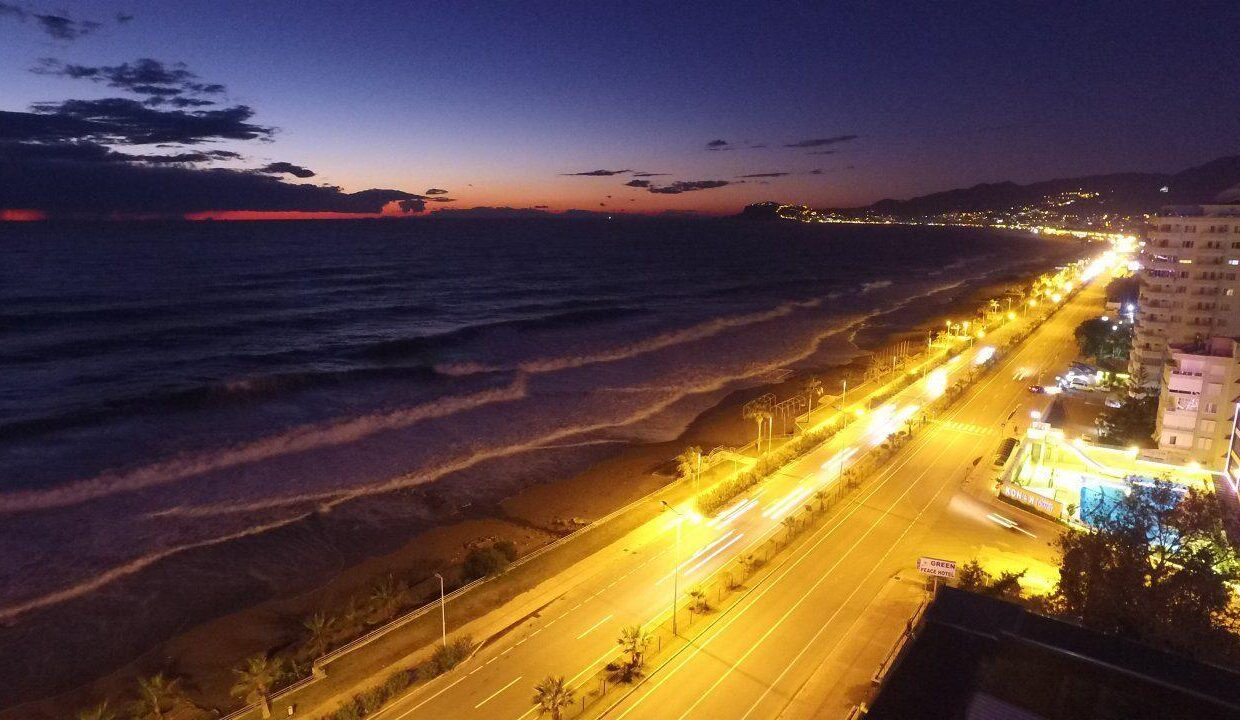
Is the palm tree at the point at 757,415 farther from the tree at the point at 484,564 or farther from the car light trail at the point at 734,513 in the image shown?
the tree at the point at 484,564

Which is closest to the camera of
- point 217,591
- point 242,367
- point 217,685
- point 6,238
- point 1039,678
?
point 1039,678

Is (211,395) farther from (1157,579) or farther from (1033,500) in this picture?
(1157,579)

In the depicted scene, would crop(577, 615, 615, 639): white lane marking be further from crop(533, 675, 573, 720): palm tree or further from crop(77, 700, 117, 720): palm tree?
crop(77, 700, 117, 720): palm tree

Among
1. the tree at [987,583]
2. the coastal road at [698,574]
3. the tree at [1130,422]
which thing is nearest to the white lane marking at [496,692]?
the coastal road at [698,574]

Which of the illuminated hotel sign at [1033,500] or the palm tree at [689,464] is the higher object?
the illuminated hotel sign at [1033,500]

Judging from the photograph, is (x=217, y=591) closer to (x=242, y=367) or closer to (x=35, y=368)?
A: (x=242, y=367)

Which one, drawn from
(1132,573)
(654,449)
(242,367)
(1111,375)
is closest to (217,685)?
(654,449)
